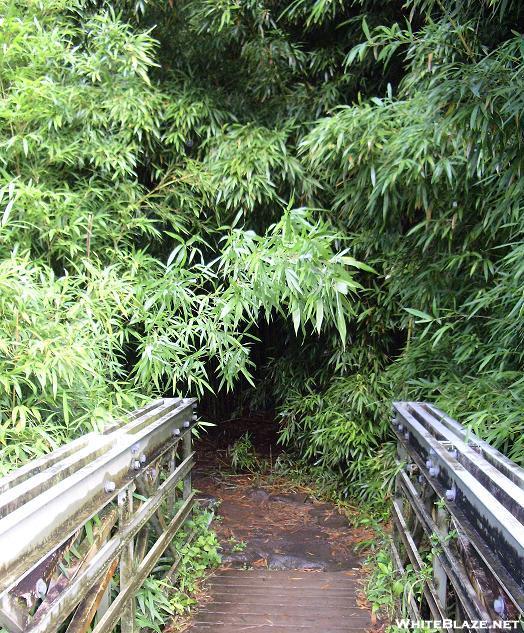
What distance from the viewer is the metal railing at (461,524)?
1.12 meters

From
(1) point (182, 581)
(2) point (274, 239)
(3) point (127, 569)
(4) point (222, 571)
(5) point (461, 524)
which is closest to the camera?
(5) point (461, 524)

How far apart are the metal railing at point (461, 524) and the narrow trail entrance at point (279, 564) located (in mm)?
446

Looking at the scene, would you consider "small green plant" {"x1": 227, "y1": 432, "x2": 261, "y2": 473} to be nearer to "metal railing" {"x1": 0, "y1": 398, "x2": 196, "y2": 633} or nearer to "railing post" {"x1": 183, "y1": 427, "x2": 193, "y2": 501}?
"railing post" {"x1": 183, "y1": 427, "x2": 193, "y2": 501}

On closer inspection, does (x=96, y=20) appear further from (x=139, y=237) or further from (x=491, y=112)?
(x=491, y=112)

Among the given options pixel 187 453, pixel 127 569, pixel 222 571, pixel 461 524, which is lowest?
pixel 222 571

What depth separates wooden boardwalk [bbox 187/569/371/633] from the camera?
7.56 ft

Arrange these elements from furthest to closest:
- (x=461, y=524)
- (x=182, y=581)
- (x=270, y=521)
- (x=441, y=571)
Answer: (x=270, y=521)
(x=182, y=581)
(x=441, y=571)
(x=461, y=524)

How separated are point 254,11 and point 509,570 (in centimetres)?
360

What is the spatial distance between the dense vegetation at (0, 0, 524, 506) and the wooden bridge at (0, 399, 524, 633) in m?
0.26

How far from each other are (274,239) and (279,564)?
1858 millimetres

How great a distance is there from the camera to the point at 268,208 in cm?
363

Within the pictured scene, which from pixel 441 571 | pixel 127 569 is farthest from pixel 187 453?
pixel 441 571

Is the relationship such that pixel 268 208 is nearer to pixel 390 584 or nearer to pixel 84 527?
pixel 390 584

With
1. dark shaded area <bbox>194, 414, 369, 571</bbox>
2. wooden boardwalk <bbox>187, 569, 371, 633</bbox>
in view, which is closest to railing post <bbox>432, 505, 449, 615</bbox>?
wooden boardwalk <bbox>187, 569, 371, 633</bbox>
